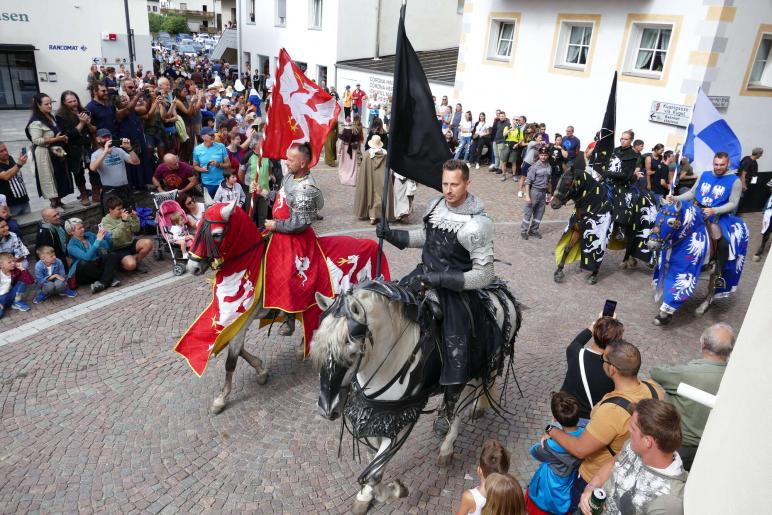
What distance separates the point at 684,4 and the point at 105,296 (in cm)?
1380

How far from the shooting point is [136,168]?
10414mm

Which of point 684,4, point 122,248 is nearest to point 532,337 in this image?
point 122,248

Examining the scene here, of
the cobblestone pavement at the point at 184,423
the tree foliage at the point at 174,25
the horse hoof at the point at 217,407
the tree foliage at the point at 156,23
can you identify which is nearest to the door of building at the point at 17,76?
the cobblestone pavement at the point at 184,423

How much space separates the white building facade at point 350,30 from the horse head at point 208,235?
18.7m

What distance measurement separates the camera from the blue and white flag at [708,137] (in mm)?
7086

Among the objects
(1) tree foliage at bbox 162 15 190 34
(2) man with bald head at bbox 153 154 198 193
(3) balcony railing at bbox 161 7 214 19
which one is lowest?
(2) man with bald head at bbox 153 154 198 193

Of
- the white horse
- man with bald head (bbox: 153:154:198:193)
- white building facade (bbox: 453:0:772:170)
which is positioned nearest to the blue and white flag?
the white horse

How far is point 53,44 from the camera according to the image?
862 inches

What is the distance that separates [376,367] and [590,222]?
6.14 m

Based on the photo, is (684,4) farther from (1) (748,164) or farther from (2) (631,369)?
(2) (631,369)

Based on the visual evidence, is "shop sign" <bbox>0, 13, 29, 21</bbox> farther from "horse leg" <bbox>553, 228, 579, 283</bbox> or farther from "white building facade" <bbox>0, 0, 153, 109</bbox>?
"horse leg" <bbox>553, 228, 579, 283</bbox>

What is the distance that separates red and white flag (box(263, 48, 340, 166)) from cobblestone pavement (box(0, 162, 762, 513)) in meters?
2.44

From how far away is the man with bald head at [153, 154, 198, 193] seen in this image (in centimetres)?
947

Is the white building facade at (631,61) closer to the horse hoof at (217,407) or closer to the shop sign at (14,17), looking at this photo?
the horse hoof at (217,407)
